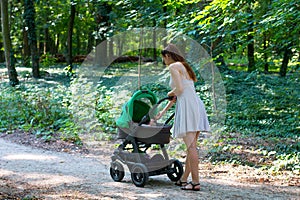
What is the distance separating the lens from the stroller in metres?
5.20

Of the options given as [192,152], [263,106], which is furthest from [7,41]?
[192,152]

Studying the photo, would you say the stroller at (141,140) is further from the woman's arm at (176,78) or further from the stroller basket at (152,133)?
the woman's arm at (176,78)

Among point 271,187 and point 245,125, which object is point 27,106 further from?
point 271,187

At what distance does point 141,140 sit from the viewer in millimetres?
5336

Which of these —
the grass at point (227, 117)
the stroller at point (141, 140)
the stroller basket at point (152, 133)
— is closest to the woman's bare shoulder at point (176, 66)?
the stroller at point (141, 140)

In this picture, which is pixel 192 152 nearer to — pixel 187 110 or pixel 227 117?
pixel 187 110

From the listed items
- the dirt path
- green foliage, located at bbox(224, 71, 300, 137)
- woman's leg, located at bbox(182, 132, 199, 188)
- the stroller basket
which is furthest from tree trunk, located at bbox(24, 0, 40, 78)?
woman's leg, located at bbox(182, 132, 199, 188)

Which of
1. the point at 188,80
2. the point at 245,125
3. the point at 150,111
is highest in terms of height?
the point at 188,80

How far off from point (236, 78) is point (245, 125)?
5385 mm

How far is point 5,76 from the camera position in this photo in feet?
69.1

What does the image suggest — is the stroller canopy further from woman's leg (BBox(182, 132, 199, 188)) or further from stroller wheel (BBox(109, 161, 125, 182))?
woman's leg (BBox(182, 132, 199, 188))

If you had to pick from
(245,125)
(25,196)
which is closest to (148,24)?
(245,125)

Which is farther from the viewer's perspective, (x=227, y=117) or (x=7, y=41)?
(x=7, y=41)

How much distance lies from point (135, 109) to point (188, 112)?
92 centimetres
